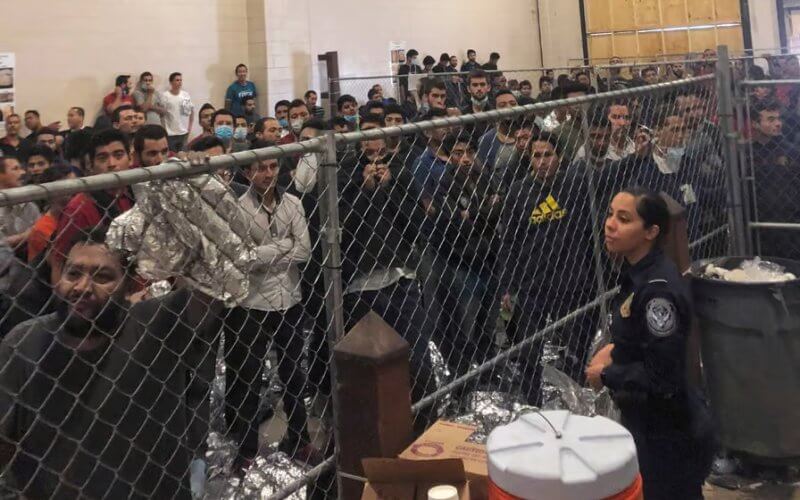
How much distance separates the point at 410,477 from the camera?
191 cm

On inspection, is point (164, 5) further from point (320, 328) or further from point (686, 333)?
point (686, 333)

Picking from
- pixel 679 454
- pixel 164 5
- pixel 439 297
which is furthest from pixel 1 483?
pixel 164 5

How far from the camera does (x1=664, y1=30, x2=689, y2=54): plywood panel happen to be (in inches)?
703

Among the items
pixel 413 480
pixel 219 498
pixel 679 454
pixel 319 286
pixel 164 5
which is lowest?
pixel 219 498

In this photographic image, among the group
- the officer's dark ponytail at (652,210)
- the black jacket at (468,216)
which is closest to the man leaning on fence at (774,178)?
the black jacket at (468,216)

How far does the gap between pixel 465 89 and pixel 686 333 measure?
1049cm

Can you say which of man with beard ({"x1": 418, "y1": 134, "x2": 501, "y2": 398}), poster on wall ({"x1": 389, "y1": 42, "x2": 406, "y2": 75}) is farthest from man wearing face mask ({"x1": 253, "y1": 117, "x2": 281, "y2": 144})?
poster on wall ({"x1": 389, "y1": 42, "x2": 406, "y2": 75})

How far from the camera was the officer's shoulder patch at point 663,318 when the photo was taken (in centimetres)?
249

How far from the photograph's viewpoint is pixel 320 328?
339 cm

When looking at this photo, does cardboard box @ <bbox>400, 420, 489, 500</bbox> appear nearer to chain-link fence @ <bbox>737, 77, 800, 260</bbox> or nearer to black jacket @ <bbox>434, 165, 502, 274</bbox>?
black jacket @ <bbox>434, 165, 502, 274</bbox>

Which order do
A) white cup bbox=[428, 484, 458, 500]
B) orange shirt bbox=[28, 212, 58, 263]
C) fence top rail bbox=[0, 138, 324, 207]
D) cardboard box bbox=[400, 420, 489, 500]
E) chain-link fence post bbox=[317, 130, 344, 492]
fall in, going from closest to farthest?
fence top rail bbox=[0, 138, 324, 207] → white cup bbox=[428, 484, 458, 500] → cardboard box bbox=[400, 420, 489, 500] → chain-link fence post bbox=[317, 130, 344, 492] → orange shirt bbox=[28, 212, 58, 263]

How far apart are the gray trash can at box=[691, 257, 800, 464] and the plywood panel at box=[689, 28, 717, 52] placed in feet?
52.9

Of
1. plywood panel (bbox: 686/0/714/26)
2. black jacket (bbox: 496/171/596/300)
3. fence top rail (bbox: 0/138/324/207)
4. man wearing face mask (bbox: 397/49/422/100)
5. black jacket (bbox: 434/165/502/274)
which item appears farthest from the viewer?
plywood panel (bbox: 686/0/714/26)

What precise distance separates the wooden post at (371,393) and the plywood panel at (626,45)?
17.9m
